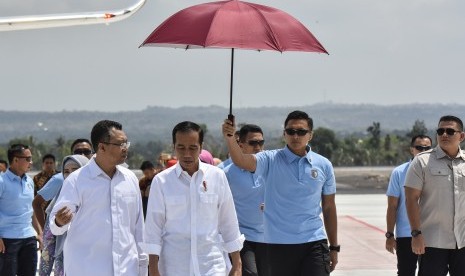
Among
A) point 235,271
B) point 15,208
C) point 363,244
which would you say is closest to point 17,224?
point 15,208

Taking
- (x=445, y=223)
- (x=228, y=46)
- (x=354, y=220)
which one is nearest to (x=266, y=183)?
(x=228, y=46)

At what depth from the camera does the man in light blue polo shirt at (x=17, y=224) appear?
10.4m

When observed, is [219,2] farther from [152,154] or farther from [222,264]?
[152,154]

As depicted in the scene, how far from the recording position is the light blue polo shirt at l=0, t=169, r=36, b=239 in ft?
34.1

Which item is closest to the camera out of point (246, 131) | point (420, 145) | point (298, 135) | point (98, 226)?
point (98, 226)

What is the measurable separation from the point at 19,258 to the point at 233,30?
4451 mm

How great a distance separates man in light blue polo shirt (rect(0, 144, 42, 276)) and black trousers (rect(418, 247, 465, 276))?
13.8 ft

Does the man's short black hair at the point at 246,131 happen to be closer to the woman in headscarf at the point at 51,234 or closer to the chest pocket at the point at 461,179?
the woman in headscarf at the point at 51,234

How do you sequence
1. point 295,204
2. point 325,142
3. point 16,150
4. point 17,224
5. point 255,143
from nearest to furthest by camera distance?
point 295,204
point 255,143
point 17,224
point 16,150
point 325,142

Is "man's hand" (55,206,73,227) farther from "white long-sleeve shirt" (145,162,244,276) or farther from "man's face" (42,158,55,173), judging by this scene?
"man's face" (42,158,55,173)

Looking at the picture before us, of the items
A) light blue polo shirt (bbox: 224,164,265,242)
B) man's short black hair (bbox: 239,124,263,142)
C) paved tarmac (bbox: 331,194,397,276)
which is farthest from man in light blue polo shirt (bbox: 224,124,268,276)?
paved tarmac (bbox: 331,194,397,276)

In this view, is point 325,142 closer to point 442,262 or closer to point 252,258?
point 252,258

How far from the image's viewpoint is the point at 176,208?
5926 mm

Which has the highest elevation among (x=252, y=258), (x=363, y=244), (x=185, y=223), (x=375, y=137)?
(x=185, y=223)
